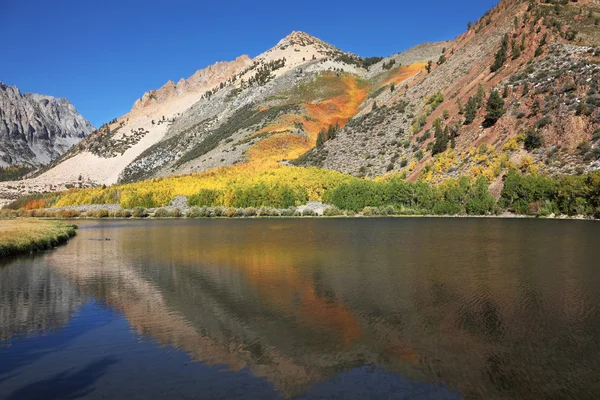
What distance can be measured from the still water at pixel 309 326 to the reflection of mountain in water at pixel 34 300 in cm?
10

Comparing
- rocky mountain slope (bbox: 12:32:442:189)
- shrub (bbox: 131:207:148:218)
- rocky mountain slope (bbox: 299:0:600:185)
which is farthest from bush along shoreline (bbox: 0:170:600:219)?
rocky mountain slope (bbox: 12:32:442:189)

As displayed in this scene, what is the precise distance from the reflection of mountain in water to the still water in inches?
3.9

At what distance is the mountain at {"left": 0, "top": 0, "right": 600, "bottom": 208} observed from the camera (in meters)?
57.9

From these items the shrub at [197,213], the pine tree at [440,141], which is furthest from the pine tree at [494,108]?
the shrub at [197,213]

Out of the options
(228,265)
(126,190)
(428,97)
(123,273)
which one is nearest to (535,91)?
(428,97)

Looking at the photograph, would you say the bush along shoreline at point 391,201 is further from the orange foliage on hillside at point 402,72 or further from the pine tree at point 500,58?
the orange foliage on hillside at point 402,72

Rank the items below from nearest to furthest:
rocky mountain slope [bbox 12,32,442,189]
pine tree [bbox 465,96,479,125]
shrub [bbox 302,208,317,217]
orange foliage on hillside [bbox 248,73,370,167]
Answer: pine tree [bbox 465,96,479,125], shrub [bbox 302,208,317,217], orange foliage on hillside [bbox 248,73,370,167], rocky mountain slope [bbox 12,32,442,189]

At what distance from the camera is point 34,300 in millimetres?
18078

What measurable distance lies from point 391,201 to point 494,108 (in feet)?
64.6

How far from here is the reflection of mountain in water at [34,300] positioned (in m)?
14.8

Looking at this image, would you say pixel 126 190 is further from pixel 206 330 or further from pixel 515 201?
pixel 206 330

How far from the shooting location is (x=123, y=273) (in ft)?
77.8

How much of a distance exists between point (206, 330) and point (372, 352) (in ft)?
17.3

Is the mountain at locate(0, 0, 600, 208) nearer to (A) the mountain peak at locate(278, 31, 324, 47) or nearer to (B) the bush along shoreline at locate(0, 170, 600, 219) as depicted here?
(B) the bush along shoreline at locate(0, 170, 600, 219)
